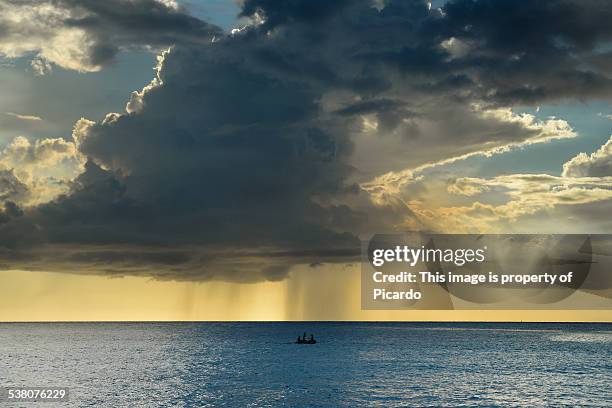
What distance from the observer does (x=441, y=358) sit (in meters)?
144

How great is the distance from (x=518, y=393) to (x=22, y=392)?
60.6 meters

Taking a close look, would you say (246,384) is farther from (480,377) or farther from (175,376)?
(480,377)

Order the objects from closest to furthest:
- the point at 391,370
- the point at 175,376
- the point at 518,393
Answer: the point at 518,393
the point at 175,376
the point at 391,370

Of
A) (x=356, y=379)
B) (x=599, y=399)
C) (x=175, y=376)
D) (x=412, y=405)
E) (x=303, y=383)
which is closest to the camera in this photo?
(x=412, y=405)

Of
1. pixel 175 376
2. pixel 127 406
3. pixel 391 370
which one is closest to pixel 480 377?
pixel 391 370

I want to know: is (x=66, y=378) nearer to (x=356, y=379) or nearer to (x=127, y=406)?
(x=127, y=406)

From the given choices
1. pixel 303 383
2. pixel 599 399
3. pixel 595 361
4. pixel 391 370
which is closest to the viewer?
pixel 599 399

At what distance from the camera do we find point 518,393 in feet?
281

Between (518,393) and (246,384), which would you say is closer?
(518,393)

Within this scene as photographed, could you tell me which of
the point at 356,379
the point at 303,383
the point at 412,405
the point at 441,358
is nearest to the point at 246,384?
the point at 303,383

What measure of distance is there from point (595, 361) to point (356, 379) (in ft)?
224

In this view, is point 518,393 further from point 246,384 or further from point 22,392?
point 22,392

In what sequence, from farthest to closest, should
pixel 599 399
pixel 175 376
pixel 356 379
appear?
pixel 175 376 → pixel 356 379 → pixel 599 399

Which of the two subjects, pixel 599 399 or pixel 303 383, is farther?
pixel 303 383
